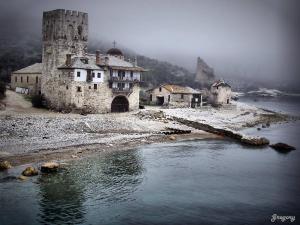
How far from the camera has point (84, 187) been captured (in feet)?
93.1

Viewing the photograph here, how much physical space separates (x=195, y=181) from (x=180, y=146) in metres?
14.2

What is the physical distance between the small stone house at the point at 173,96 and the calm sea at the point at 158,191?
40.6 meters

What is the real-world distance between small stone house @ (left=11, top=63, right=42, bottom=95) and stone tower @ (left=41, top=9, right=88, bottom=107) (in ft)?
31.3

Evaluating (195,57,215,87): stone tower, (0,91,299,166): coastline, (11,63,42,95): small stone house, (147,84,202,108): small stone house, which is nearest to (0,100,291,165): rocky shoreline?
(0,91,299,166): coastline

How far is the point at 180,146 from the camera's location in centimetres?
4559

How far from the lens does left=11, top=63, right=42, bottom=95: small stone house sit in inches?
2857

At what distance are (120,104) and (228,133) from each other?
21.3 meters

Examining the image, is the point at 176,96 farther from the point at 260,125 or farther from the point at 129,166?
the point at 129,166

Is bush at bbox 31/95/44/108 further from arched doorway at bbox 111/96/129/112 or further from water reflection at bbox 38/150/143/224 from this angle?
water reflection at bbox 38/150/143/224

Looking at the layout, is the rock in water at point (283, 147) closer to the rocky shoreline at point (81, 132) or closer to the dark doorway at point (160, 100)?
the rocky shoreline at point (81, 132)

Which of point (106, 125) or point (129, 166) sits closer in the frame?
point (129, 166)

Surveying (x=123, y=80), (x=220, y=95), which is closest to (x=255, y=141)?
(x=123, y=80)

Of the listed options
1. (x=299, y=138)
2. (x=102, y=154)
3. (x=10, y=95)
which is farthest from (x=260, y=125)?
(x=10, y=95)

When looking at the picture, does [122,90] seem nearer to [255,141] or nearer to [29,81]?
[29,81]
